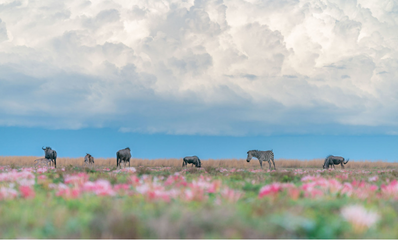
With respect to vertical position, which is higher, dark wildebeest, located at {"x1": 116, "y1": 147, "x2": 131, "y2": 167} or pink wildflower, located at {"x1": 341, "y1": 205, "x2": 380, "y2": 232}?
dark wildebeest, located at {"x1": 116, "y1": 147, "x2": 131, "y2": 167}

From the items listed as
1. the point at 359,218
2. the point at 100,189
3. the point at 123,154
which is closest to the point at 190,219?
the point at 359,218

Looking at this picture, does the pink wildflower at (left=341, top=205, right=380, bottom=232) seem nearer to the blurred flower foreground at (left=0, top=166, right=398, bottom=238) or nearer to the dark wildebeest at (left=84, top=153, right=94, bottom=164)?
the blurred flower foreground at (left=0, top=166, right=398, bottom=238)

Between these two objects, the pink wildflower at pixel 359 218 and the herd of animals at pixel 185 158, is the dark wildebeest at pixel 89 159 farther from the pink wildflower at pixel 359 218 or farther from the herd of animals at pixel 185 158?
the pink wildflower at pixel 359 218

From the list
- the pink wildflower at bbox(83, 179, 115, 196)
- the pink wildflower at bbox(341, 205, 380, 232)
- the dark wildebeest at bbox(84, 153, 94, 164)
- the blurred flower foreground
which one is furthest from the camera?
the dark wildebeest at bbox(84, 153, 94, 164)

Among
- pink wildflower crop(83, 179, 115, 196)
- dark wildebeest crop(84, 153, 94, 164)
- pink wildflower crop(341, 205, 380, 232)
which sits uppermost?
dark wildebeest crop(84, 153, 94, 164)

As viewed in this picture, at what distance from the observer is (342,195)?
5516 mm

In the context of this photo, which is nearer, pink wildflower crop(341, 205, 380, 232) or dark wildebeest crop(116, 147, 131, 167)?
pink wildflower crop(341, 205, 380, 232)

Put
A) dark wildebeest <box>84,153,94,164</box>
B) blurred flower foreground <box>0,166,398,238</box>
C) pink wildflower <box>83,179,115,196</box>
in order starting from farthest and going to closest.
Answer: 1. dark wildebeest <box>84,153,94,164</box>
2. pink wildflower <box>83,179,115,196</box>
3. blurred flower foreground <box>0,166,398,238</box>

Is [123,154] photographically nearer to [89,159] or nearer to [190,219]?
[89,159]

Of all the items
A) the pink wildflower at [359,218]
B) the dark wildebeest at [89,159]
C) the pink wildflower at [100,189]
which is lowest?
the pink wildflower at [359,218]

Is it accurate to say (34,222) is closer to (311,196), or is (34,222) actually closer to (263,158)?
(311,196)

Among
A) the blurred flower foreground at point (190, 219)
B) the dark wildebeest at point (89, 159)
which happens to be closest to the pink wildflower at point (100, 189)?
the blurred flower foreground at point (190, 219)

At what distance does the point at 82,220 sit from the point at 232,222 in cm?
168

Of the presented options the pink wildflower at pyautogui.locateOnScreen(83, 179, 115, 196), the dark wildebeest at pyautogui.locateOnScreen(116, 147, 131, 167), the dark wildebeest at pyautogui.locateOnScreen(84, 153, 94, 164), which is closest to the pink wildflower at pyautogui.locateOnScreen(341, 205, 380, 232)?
the pink wildflower at pyautogui.locateOnScreen(83, 179, 115, 196)
